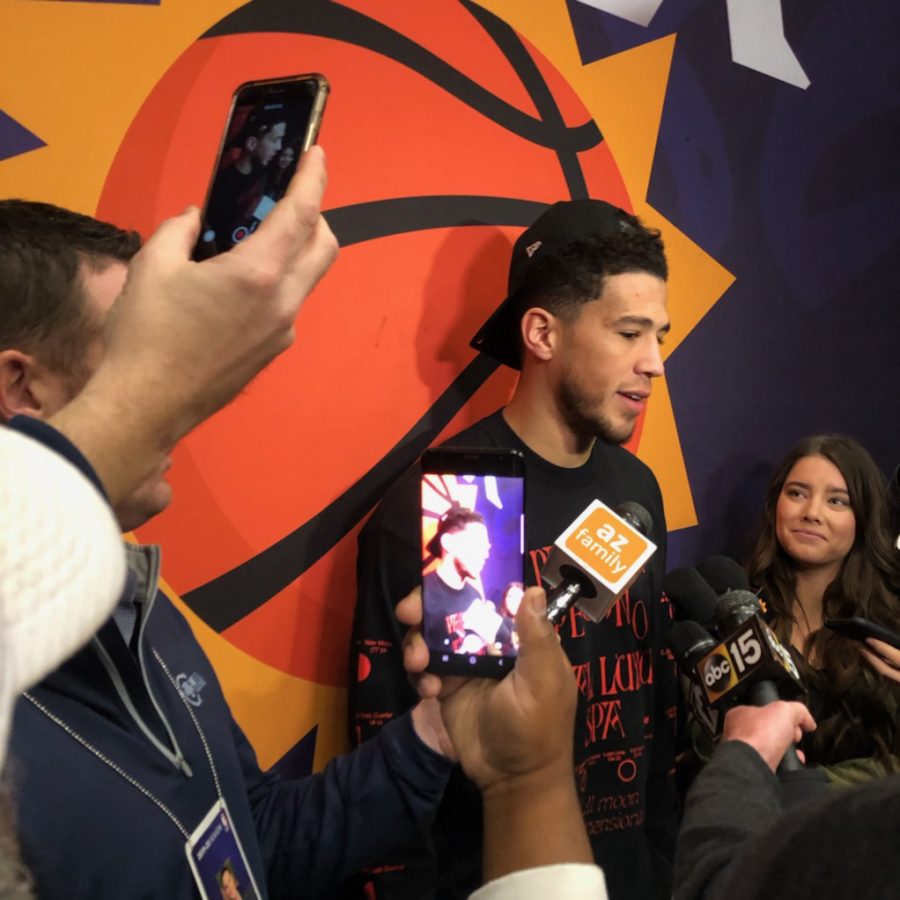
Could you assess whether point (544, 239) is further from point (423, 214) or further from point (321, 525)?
point (321, 525)

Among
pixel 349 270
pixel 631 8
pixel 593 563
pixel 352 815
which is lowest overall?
pixel 352 815

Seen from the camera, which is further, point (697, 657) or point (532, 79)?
point (532, 79)

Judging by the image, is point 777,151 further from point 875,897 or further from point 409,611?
point 875,897

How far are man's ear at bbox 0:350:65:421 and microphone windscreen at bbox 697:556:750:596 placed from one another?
4.17 feet

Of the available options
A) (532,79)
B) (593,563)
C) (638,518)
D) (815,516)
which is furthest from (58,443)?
(815,516)

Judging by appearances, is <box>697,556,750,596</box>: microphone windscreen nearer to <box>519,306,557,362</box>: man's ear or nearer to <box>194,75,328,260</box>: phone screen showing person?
<box>519,306,557,362</box>: man's ear

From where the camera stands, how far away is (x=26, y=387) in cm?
88

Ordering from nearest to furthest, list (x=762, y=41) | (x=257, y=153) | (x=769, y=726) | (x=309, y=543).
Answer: (x=257, y=153) < (x=769, y=726) < (x=309, y=543) < (x=762, y=41)

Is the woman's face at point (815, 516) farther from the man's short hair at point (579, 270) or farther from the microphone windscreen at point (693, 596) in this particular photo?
the man's short hair at point (579, 270)

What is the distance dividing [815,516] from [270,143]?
6.14ft

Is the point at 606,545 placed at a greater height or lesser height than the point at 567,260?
lesser

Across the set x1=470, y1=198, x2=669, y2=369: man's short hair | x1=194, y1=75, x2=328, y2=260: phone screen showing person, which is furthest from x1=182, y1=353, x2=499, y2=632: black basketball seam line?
x1=194, y1=75, x2=328, y2=260: phone screen showing person

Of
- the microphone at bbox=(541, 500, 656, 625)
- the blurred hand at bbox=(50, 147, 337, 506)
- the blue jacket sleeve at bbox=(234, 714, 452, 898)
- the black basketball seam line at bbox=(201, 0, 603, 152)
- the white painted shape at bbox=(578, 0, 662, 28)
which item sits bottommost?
the blue jacket sleeve at bbox=(234, 714, 452, 898)

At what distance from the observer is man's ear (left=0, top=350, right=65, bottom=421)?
0.87 meters
